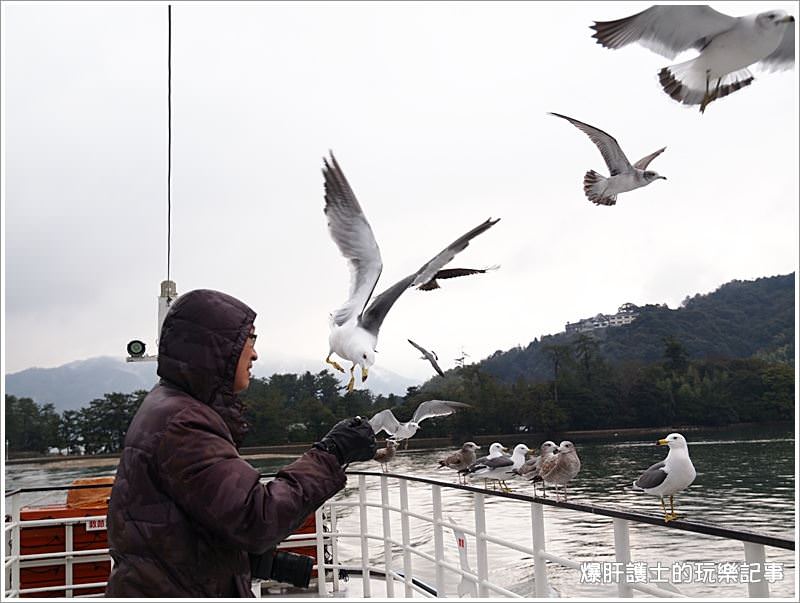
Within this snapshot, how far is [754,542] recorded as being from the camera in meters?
1.54

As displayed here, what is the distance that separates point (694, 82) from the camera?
2.43 m

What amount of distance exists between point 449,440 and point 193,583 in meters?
5.12

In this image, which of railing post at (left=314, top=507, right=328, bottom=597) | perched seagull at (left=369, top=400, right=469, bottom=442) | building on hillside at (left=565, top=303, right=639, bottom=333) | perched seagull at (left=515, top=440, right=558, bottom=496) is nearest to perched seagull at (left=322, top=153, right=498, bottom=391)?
perched seagull at (left=369, top=400, right=469, bottom=442)

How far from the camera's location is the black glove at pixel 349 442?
1.27m

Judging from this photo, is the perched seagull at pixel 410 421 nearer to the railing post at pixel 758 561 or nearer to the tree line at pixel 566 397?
the tree line at pixel 566 397

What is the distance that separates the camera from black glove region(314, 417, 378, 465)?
4.17ft

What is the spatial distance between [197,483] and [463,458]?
4.94m

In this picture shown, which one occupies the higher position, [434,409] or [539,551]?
[434,409]

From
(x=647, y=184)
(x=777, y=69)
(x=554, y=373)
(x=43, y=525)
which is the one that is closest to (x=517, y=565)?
(x=554, y=373)

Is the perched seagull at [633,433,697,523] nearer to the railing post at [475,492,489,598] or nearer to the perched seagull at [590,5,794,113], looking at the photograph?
the railing post at [475,492,489,598]

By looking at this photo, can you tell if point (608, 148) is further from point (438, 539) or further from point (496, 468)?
point (496, 468)

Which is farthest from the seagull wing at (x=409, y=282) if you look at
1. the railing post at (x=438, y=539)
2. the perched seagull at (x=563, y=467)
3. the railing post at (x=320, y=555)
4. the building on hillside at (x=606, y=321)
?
the building on hillside at (x=606, y=321)

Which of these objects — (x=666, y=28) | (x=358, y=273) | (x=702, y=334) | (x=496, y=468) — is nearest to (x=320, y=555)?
(x=496, y=468)

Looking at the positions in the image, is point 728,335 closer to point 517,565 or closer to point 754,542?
point 517,565
